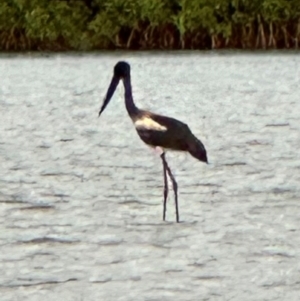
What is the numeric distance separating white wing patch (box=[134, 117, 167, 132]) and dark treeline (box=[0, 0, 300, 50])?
A: 12.9m

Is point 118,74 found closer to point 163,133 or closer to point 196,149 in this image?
point 163,133

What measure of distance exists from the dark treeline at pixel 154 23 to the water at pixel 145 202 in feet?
20.2

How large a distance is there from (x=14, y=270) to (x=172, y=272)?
0.54 metres

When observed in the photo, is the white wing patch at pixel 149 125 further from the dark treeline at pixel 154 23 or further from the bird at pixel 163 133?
the dark treeline at pixel 154 23

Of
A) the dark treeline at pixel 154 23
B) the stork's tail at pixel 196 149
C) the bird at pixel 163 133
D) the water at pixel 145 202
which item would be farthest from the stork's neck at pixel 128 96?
the dark treeline at pixel 154 23

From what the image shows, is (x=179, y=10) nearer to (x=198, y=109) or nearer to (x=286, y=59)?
(x=286, y=59)

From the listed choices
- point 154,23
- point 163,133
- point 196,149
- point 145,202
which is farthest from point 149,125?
point 154,23

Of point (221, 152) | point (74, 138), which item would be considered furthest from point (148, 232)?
point (74, 138)

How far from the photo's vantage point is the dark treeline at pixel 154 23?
17.1 meters

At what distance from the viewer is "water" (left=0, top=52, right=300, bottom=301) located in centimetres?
379

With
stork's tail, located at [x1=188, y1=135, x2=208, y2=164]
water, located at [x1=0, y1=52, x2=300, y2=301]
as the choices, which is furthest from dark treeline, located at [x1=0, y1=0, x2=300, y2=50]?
stork's tail, located at [x1=188, y1=135, x2=208, y2=164]

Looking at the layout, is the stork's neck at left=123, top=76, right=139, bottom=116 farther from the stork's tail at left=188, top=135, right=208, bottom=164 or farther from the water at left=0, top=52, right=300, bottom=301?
the water at left=0, top=52, right=300, bottom=301

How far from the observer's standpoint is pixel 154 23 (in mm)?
17297

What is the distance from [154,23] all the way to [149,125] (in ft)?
43.6
